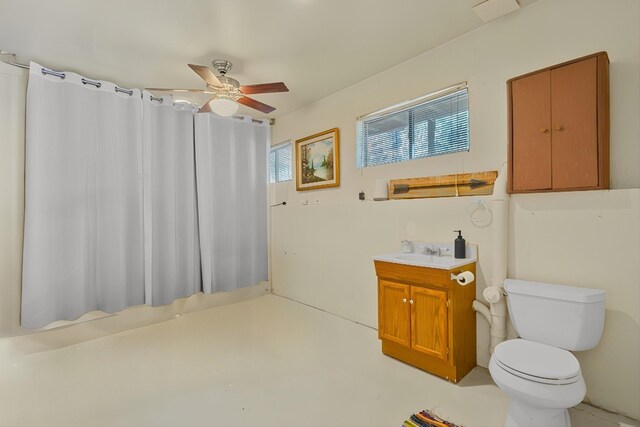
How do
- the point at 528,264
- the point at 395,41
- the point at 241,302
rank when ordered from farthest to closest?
the point at 241,302, the point at 395,41, the point at 528,264

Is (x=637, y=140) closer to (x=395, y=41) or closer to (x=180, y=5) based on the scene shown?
(x=395, y=41)

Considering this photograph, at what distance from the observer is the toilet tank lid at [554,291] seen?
171cm

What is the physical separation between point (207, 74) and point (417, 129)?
1.93 m

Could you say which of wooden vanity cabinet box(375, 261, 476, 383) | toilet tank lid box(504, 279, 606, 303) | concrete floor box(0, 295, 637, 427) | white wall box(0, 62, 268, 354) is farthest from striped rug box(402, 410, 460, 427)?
white wall box(0, 62, 268, 354)

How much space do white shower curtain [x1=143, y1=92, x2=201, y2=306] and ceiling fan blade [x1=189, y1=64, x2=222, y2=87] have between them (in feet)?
4.15

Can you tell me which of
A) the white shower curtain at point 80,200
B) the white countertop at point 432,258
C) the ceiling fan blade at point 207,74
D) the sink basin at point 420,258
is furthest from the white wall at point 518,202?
the white shower curtain at point 80,200

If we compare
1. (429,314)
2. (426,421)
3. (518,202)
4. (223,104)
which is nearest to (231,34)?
(223,104)

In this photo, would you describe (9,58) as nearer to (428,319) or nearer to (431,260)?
(431,260)

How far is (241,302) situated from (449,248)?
9.67 ft

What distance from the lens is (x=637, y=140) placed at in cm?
177

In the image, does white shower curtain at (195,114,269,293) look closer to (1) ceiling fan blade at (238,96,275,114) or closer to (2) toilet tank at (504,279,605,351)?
(1) ceiling fan blade at (238,96,275,114)

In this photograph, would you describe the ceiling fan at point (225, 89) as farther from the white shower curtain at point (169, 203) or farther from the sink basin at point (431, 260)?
the sink basin at point (431, 260)

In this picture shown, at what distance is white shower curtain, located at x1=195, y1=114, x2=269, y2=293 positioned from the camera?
376 cm

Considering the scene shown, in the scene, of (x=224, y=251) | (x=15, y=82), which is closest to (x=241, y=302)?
(x=224, y=251)
